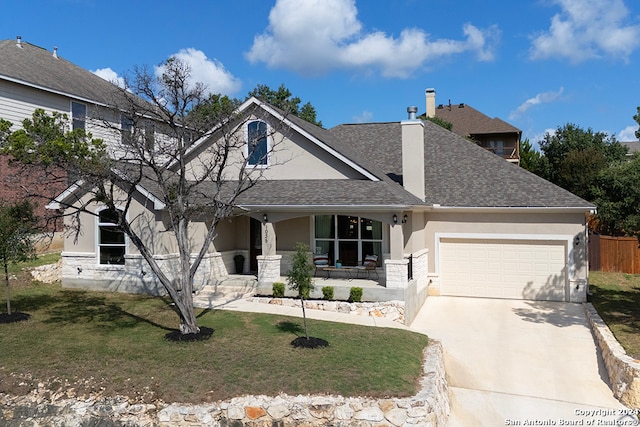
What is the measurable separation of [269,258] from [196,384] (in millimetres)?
7138

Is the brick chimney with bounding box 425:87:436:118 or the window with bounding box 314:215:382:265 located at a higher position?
the brick chimney with bounding box 425:87:436:118

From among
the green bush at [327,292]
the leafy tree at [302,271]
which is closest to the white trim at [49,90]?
the green bush at [327,292]

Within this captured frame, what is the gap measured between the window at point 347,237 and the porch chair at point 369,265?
0.44 m

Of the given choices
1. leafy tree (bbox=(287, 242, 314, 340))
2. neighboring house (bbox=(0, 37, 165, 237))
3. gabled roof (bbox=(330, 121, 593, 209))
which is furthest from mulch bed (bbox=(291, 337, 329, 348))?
neighboring house (bbox=(0, 37, 165, 237))

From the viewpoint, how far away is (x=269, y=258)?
1500cm

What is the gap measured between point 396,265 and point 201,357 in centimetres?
661

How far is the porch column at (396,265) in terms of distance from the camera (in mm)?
13766

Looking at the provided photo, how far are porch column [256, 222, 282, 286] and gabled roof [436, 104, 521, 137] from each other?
29.5 meters

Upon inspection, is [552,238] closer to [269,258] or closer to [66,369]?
[269,258]

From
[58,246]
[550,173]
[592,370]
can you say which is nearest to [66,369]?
[592,370]

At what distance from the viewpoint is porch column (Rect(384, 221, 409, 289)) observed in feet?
45.2

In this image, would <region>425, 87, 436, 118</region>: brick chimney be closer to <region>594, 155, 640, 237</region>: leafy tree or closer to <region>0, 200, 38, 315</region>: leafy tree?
<region>594, 155, 640, 237</region>: leafy tree

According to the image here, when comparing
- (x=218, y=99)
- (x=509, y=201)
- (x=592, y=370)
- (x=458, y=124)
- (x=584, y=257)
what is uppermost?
(x=458, y=124)

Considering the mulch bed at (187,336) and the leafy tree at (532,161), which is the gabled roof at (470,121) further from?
the mulch bed at (187,336)
